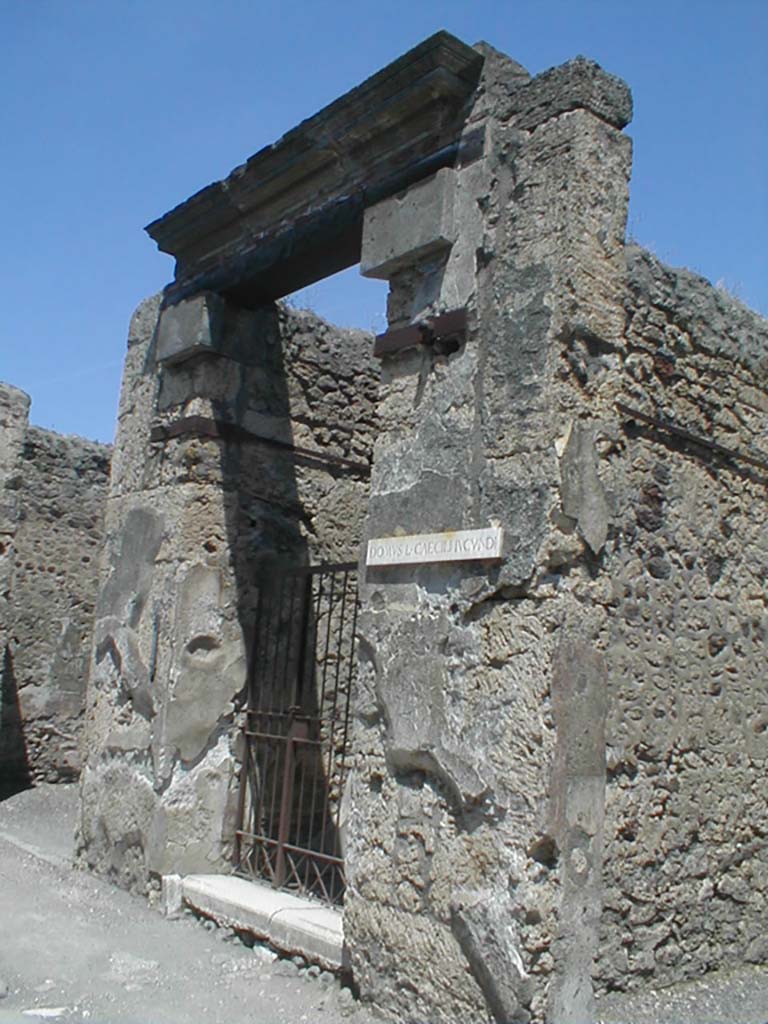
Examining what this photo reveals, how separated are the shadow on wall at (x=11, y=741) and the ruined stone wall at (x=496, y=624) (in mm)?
5231

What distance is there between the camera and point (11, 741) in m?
8.45

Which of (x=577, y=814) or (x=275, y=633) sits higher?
(x=275, y=633)

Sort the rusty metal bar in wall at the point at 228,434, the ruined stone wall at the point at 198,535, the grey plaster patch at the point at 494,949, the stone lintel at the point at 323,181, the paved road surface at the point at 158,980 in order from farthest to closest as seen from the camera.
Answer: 1. the rusty metal bar in wall at the point at 228,434
2. the ruined stone wall at the point at 198,535
3. the stone lintel at the point at 323,181
4. the paved road surface at the point at 158,980
5. the grey plaster patch at the point at 494,949

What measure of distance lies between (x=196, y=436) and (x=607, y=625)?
268 centimetres

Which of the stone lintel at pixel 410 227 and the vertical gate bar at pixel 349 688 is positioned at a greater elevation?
the stone lintel at pixel 410 227

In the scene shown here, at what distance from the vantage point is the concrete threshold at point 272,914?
4.20 m

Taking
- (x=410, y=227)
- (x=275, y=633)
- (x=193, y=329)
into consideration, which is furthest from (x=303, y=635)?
(x=410, y=227)

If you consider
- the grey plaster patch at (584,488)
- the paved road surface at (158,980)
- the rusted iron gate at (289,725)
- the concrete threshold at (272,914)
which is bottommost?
the paved road surface at (158,980)

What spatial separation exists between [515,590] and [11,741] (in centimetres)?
612

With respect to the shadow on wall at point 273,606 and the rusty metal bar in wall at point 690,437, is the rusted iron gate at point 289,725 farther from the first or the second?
the rusty metal bar in wall at point 690,437

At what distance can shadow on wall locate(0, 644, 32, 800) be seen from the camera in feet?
27.5

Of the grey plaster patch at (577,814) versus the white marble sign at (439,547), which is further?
the white marble sign at (439,547)

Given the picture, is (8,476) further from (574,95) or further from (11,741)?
(574,95)

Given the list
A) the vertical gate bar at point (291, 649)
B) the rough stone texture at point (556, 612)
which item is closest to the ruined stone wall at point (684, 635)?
the rough stone texture at point (556, 612)
